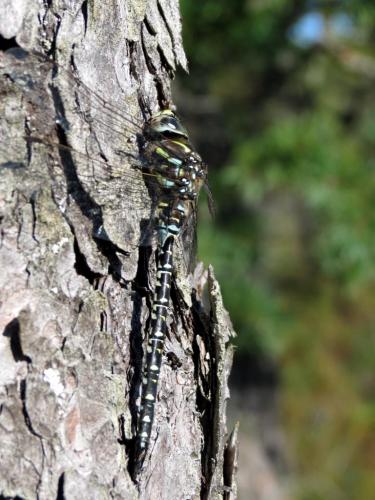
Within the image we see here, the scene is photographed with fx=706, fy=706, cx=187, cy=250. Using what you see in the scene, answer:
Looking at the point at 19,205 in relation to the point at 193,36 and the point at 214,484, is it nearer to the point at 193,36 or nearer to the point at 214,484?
the point at 214,484

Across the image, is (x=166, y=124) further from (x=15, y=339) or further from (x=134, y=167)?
(x=15, y=339)

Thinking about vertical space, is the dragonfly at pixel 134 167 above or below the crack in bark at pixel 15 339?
above

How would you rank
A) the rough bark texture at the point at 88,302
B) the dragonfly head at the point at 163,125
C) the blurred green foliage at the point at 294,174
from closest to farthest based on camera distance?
the rough bark texture at the point at 88,302 < the dragonfly head at the point at 163,125 < the blurred green foliage at the point at 294,174

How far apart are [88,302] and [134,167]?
320mm

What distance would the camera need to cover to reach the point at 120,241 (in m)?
1.21

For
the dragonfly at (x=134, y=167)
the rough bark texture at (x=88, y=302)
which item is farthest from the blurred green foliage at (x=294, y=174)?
the rough bark texture at (x=88, y=302)

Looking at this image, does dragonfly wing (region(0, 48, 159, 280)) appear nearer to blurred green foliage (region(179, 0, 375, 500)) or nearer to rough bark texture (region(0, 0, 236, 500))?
rough bark texture (region(0, 0, 236, 500))

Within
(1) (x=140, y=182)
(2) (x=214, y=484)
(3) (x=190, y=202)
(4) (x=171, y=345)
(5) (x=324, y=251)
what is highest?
(5) (x=324, y=251)

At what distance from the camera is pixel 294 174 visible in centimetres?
267

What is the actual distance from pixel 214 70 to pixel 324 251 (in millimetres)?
1191

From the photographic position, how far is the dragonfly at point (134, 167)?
1.14m

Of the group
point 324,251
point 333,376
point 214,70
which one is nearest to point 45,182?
point 324,251

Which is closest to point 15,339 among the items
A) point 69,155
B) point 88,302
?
point 88,302

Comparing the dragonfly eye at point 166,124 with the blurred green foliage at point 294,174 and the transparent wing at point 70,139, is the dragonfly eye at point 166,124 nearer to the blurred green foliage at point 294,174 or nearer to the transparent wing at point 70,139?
the transparent wing at point 70,139
